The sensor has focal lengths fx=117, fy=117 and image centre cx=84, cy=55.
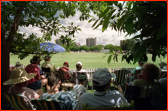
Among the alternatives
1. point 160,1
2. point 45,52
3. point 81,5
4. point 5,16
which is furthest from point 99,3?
point 160,1

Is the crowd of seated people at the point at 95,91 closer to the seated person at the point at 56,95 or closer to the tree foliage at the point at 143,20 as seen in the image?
the seated person at the point at 56,95

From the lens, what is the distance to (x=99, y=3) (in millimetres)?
5148

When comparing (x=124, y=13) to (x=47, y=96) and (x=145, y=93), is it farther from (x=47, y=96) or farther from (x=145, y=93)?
(x=47, y=96)

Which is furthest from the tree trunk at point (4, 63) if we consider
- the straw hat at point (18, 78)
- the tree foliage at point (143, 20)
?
the tree foliage at point (143, 20)

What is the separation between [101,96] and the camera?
1.71m

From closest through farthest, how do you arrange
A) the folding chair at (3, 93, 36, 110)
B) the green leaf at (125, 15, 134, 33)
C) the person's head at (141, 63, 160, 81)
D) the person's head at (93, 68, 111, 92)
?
the green leaf at (125, 15, 134, 33) → the person's head at (93, 68, 111, 92) → the folding chair at (3, 93, 36, 110) → the person's head at (141, 63, 160, 81)

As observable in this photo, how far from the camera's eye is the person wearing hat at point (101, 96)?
5.38 ft

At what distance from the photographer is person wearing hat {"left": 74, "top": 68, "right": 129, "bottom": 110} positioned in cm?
164

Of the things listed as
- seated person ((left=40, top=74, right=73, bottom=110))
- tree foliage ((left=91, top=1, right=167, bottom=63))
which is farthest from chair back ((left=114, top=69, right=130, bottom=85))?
tree foliage ((left=91, top=1, right=167, bottom=63))

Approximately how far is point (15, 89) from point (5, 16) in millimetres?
2404

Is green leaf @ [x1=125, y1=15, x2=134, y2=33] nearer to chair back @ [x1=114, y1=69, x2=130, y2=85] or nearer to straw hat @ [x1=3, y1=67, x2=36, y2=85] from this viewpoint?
straw hat @ [x1=3, y1=67, x2=36, y2=85]

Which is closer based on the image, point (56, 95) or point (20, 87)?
point (56, 95)

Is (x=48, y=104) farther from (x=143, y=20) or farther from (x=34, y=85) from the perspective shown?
(x=34, y=85)

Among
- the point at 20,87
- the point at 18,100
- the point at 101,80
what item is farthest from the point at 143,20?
the point at 20,87
